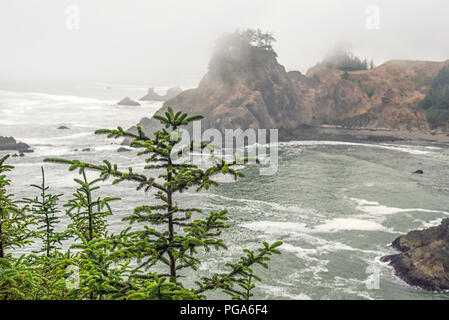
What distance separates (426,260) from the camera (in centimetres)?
3784

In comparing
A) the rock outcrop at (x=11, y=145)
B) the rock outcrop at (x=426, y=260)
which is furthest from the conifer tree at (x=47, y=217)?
the rock outcrop at (x=11, y=145)

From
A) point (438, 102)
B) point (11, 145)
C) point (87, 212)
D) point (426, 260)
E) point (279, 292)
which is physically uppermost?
point (438, 102)

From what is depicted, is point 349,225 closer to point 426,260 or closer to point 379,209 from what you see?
point 379,209

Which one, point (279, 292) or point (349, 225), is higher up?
point (349, 225)

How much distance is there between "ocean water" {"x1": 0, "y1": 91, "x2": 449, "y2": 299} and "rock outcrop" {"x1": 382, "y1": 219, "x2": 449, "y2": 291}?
1.03 metres

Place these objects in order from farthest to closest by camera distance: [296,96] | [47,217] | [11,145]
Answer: [296,96] < [11,145] < [47,217]

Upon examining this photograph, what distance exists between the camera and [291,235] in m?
48.1

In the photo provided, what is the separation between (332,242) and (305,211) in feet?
39.8

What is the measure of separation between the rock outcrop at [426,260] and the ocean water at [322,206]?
3.37 ft

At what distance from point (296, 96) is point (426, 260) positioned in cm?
12712

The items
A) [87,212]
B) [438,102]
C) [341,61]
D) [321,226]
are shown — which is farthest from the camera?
[341,61]

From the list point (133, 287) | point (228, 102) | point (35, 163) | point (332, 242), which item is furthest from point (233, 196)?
point (228, 102)

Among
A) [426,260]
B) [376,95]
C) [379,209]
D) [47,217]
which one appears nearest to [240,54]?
[376,95]
